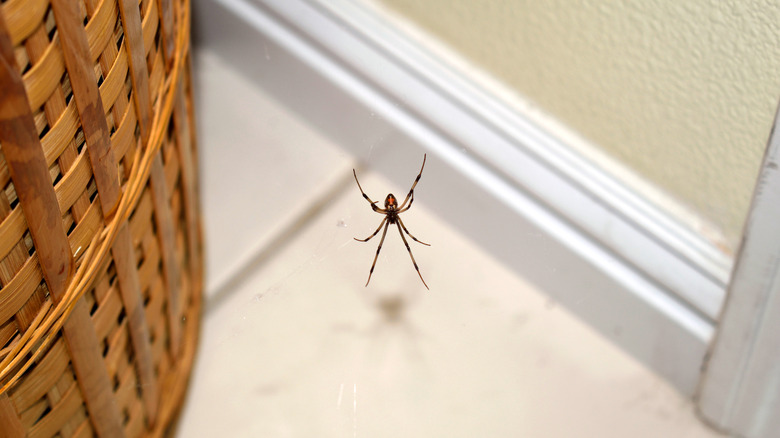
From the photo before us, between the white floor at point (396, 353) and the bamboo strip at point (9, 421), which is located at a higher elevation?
the bamboo strip at point (9, 421)

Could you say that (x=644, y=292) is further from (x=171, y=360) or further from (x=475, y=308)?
(x=171, y=360)

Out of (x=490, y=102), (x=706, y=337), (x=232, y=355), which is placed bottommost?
(x=232, y=355)

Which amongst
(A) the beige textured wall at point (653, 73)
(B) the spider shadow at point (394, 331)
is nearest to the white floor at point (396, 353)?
(B) the spider shadow at point (394, 331)

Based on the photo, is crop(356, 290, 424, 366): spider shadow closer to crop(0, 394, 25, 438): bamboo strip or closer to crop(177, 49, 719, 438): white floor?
crop(177, 49, 719, 438): white floor

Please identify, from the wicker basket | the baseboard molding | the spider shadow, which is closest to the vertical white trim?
the baseboard molding

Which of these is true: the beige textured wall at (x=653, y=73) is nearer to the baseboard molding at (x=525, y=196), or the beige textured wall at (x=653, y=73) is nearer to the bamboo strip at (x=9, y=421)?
the baseboard molding at (x=525, y=196)

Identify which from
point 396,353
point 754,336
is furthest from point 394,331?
point 754,336

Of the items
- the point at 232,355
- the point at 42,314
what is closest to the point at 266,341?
the point at 232,355
